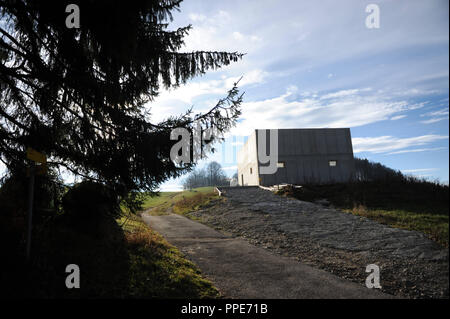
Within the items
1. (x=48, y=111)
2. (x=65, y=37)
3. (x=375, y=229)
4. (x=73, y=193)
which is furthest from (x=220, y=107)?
(x=375, y=229)

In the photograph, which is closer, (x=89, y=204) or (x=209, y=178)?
(x=89, y=204)

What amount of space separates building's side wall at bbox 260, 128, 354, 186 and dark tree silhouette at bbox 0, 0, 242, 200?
20147mm

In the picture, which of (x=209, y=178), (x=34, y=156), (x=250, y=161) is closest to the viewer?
(x=34, y=156)

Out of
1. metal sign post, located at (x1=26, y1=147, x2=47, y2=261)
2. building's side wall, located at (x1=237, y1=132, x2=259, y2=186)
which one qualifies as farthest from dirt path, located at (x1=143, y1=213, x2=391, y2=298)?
building's side wall, located at (x1=237, y1=132, x2=259, y2=186)

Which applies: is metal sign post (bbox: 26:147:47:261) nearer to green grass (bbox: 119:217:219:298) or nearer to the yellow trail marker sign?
the yellow trail marker sign

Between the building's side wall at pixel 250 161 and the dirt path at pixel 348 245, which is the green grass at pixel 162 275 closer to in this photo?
the dirt path at pixel 348 245

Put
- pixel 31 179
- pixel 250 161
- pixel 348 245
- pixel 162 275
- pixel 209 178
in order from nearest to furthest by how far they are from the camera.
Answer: pixel 31 179 → pixel 162 275 → pixel 348 245 → pixel 250 161 → pixel 209 178

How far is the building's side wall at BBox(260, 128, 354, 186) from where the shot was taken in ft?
83.9

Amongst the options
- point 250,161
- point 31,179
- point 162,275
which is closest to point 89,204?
point 31,179

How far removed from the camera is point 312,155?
2595cm

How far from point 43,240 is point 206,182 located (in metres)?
69.1

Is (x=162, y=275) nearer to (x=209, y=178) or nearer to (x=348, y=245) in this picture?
(x=348, y=245)

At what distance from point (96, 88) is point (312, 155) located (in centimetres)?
2382

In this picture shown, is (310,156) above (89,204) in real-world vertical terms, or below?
above
